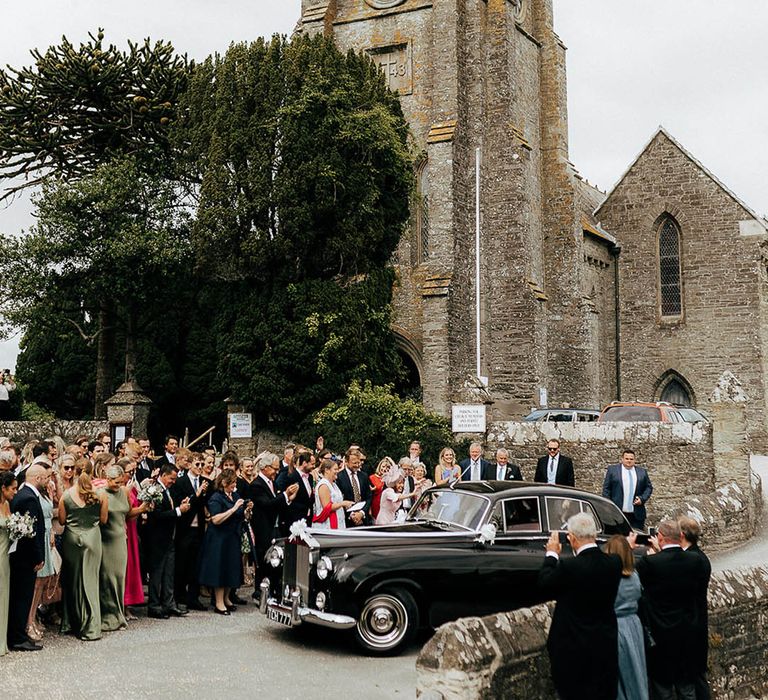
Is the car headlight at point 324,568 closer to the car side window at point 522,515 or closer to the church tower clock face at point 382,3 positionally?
the car side window at point 522,515

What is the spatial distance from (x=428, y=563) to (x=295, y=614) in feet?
4.72

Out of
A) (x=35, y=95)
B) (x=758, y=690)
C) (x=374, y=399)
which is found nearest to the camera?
(x=758, y=690)

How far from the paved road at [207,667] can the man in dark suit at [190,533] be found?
41.3 inches

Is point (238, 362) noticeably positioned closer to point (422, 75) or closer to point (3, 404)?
point (3, 404)

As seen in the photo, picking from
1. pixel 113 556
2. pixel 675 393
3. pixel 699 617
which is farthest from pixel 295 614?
pixel 675 393

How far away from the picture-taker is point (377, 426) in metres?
21.8

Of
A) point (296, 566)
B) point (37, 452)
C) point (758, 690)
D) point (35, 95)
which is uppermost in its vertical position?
point (35, 95)

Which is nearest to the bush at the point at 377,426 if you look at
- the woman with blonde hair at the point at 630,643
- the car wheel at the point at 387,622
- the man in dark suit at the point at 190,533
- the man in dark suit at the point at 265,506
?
the man in dark suit at the point at 265,506

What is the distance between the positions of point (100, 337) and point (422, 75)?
1376cm

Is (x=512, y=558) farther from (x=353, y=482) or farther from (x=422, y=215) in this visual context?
(x=422, y=215)

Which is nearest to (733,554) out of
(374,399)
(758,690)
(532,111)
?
(758,690)

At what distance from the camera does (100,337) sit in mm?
30078

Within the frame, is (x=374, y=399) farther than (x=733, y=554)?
Yes

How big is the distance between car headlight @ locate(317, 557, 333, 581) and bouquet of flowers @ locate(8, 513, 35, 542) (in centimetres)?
280
